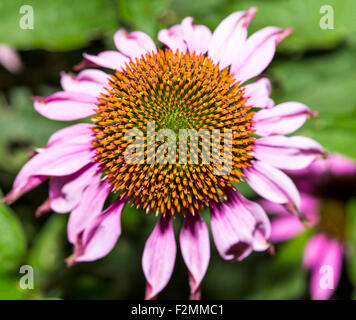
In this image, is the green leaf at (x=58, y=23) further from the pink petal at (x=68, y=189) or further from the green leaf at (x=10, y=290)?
the green leaf at (x=10, y=290)

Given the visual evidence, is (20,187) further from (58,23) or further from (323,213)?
(323,213)

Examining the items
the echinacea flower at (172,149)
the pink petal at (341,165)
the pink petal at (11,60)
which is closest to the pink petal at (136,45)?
the echinacea flower at (172,149)

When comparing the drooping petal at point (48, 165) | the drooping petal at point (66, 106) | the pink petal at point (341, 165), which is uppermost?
the drooping petal at point (66, 106)

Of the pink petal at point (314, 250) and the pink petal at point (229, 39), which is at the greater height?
the pink petal at point (229, 39)

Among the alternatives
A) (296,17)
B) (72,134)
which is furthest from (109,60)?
(296,17)

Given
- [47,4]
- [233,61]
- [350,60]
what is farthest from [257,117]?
[47,4]

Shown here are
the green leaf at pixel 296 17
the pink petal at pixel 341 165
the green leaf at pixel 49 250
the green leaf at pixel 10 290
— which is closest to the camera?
the green leaf at pixel 10 290
